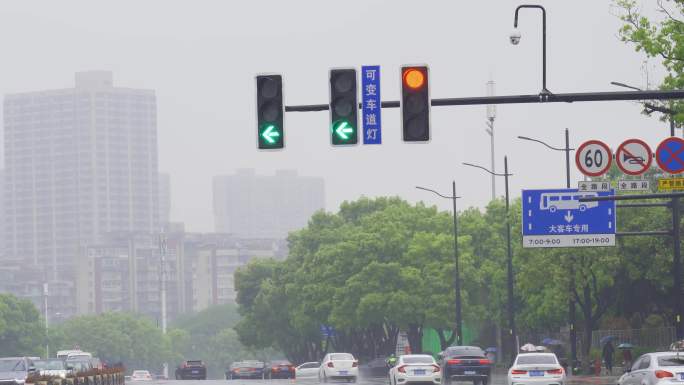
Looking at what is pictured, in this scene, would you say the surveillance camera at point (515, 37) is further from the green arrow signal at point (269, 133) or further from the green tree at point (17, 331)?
the green tree at point (17, 331)

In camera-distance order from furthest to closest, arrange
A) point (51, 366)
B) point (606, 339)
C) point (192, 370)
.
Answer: point (192, 370) → point (606, 339) → point (51, 366)

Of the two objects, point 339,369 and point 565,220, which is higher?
point 565,220

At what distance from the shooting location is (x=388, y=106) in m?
25.5

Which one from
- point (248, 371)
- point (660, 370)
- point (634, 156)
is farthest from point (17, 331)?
point (660, 370)

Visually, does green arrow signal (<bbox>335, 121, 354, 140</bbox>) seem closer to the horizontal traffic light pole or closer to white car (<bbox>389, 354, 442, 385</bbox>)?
the horizontal traffic light pole

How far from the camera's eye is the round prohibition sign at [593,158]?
43.9 metres

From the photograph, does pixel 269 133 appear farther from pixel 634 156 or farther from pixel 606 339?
pixel 606 339

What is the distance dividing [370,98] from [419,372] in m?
26.0

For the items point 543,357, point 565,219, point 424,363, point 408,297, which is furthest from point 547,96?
point 408,297

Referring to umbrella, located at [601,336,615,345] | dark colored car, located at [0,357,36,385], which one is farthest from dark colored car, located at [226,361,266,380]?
dark colored car, located at [0,357,36,385]

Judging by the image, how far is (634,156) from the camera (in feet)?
130

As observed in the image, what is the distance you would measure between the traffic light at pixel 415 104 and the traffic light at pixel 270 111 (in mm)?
1923

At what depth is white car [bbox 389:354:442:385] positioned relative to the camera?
50781 millimetres

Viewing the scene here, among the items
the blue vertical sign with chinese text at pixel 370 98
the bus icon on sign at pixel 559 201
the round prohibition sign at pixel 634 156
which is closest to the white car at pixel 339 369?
the bus icon on sign at pixel 559 201
